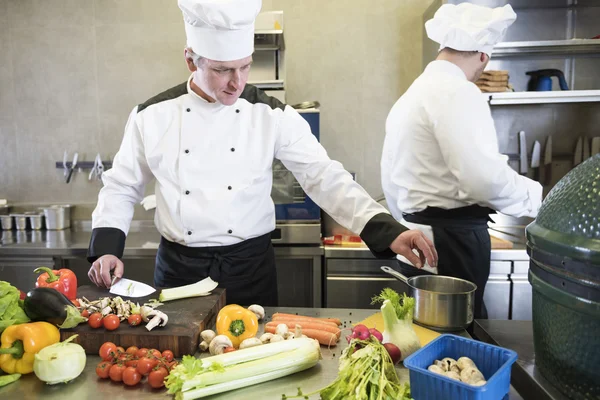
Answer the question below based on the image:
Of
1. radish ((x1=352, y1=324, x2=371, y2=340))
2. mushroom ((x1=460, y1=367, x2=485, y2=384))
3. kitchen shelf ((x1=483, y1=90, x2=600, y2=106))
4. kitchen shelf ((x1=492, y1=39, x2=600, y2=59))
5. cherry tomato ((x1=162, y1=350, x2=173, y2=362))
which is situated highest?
kitchen shelf ((x1=492, y1=39, x2=600, y2=59))

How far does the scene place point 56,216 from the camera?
3.22 metres

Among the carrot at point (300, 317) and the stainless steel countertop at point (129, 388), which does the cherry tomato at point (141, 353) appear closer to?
the stainless steel countertop at point (129, 388)

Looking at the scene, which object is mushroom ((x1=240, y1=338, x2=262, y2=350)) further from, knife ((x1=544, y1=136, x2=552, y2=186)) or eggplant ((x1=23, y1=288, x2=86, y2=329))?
knife ((x1=544, y1=136, x2=552, y2=186))

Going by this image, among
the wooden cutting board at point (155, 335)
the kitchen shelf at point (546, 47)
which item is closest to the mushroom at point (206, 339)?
the wooden cutting board at point (155, 335)

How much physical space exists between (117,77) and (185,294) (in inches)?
93.8

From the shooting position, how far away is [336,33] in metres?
3.20

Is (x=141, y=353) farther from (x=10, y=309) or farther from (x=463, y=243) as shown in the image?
(x=463, y=243)

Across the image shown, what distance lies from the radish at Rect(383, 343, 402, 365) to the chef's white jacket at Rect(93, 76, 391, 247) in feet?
→ 2.38

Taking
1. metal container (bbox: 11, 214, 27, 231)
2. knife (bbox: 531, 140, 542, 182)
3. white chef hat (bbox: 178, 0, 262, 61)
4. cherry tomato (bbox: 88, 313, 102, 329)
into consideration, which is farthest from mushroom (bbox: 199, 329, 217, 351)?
knife (bbox: 531, 140, 542, 182)

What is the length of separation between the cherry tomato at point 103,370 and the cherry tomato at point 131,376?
0.18ft

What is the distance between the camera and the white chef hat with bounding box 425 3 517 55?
1982 millimetres

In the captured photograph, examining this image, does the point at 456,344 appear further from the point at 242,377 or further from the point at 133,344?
the point at 133,344

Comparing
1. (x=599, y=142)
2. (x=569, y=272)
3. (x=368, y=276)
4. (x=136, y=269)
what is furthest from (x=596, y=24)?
(x=136, y=269)

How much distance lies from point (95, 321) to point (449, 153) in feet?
4.59
